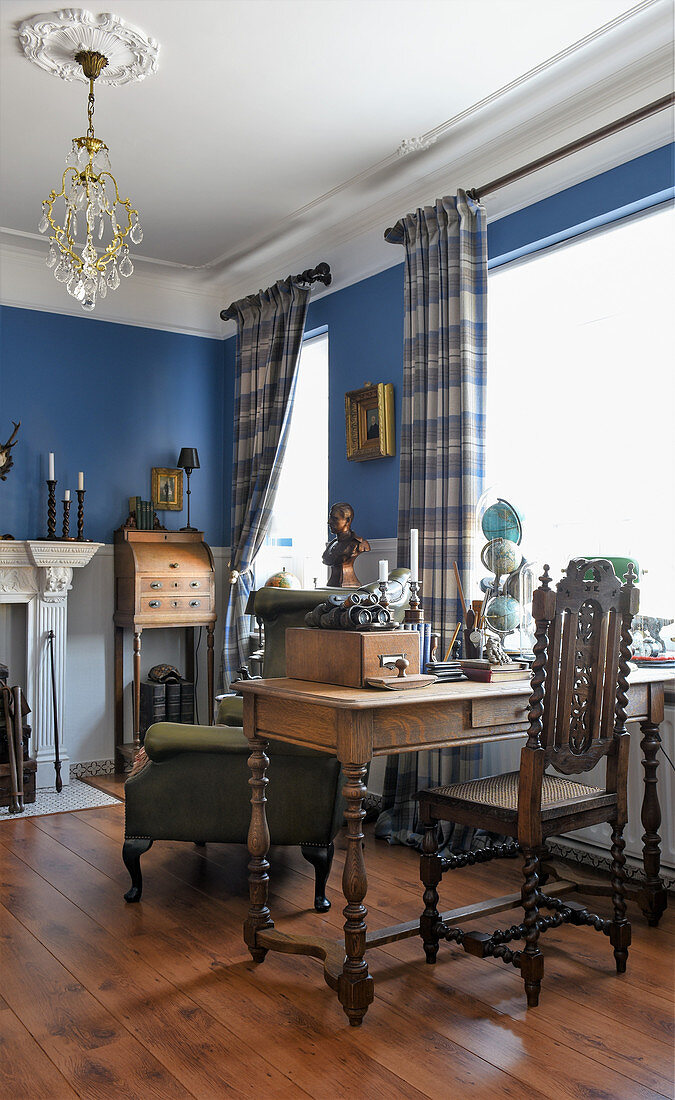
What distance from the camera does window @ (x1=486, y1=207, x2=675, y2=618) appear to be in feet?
11.9

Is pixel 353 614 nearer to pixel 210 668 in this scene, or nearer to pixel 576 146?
pixel 576 146

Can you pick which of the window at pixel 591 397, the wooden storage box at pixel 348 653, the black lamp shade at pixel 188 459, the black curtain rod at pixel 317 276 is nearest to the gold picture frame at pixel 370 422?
the window at pixel 591 397

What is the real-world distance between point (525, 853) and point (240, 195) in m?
3.70

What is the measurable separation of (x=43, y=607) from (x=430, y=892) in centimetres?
328

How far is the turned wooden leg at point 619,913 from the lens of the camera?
8.66 feet

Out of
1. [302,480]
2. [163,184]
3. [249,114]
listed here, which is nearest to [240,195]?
[163,184]

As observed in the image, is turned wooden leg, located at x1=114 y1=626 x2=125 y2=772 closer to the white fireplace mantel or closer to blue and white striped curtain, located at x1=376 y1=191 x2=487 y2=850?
the white fireplace mantel

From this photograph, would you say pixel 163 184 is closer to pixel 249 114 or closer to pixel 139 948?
pixel 249 114

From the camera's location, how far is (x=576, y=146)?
11.5ft

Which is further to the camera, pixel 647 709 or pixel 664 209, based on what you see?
pixel 664 209

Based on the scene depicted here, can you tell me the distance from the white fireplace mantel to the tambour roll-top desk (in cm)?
31

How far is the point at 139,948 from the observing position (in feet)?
9.22

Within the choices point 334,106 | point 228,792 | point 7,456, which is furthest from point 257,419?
point 228,792

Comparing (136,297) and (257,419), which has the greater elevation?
(136,297)
